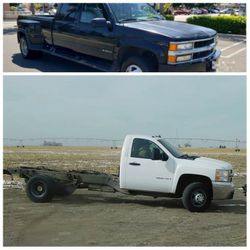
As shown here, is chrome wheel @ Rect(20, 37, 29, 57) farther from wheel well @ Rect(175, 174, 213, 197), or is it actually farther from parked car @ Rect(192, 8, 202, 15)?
parked car @ Rect(192, 8, 202, 15)

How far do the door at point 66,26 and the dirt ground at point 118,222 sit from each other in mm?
3783

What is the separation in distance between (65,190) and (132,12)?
13.9 feet

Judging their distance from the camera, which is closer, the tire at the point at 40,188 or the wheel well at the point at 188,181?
the wheel well at the point at 188,181

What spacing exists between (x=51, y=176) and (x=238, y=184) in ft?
17.9

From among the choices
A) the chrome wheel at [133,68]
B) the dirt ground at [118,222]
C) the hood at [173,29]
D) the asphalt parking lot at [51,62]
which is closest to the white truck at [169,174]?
the dirt ground at [118,222]

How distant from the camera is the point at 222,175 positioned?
7.86 metres

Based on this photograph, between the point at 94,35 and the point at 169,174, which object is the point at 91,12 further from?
the point at 169,174

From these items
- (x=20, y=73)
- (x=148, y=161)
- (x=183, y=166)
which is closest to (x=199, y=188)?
(x=183, y=166)

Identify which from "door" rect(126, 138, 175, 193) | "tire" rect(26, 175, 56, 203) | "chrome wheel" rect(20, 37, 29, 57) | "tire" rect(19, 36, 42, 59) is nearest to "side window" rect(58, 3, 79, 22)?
"tire" rect(19, 36, 42, 59)

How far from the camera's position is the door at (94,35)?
8.30 meters

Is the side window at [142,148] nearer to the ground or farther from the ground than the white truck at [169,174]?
farther from the ground

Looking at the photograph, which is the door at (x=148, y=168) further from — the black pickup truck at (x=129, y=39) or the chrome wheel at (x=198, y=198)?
the black pickup truck at (x=129, y=39)

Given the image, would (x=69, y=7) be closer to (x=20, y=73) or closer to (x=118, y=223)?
(x=20, y=73)

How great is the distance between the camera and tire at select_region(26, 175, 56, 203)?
8.52m
